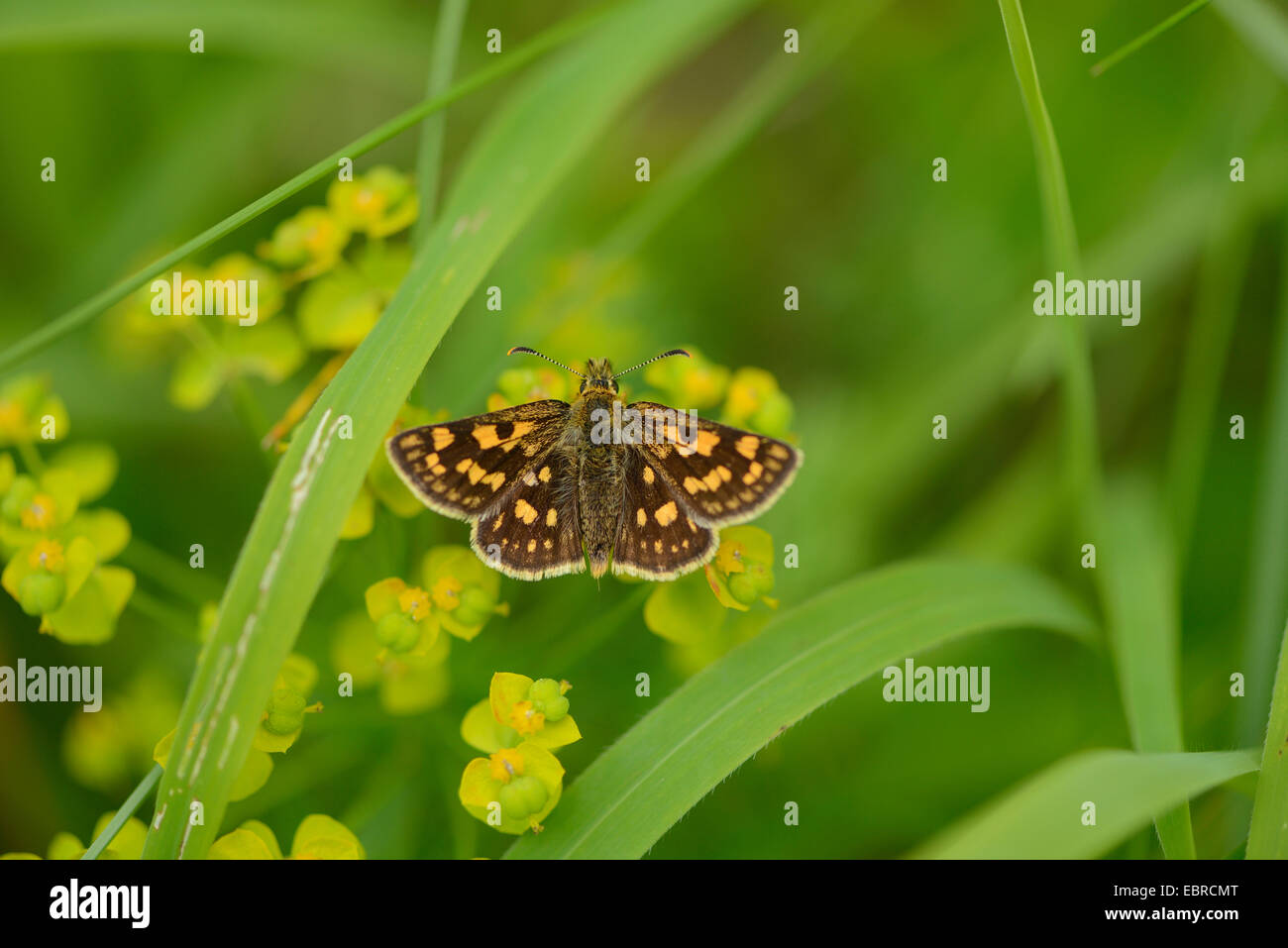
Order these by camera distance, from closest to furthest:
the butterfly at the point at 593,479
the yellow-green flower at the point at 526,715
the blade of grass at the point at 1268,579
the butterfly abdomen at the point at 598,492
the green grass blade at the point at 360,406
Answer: the green grass blade at the point at 360,406, the yellow-green flower at the point at 526,715, the butterfly at the point at 593,479, the butterfly abdomen at the point at 598,492, the blade of grass at the point at 1268,579

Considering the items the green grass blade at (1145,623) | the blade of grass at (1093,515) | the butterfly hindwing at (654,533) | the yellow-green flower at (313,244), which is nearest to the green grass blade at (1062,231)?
the blade of grass at (1093,515)

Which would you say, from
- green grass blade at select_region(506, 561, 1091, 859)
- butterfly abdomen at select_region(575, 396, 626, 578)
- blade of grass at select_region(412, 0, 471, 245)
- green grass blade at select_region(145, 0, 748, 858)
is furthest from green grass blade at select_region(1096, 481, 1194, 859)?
blade of grass at select_region(412, 0, 471, 245)

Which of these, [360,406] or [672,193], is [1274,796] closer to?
[360,406]

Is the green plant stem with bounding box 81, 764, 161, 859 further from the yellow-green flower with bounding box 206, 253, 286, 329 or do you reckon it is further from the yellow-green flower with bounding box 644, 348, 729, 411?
the yellow-green flower with bounding box 644, 348, 729, 411

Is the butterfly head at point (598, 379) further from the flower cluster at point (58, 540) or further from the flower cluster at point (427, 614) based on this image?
the flower cluster at point (58, 540)


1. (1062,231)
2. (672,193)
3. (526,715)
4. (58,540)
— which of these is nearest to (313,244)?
(58,540)

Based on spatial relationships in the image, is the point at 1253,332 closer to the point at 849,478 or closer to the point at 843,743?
the point at 849,478

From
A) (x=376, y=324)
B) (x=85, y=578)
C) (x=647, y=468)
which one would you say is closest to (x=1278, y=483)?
(x=647, y=468)
